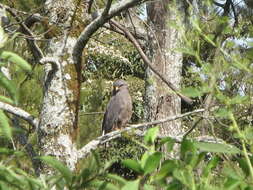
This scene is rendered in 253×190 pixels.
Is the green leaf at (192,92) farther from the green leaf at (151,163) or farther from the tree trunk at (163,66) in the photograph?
the tree trunk at (163,66)

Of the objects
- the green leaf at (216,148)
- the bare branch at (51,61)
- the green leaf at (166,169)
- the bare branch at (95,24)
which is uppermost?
the bare branch at (95,24)

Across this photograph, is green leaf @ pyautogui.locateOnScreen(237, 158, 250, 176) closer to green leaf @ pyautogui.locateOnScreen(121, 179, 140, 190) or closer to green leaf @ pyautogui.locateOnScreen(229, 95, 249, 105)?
green leaf @ pyautogui.locateOnScreen(229, 95, 249, 105)

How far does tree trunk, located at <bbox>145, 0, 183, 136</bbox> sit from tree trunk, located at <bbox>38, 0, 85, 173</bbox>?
245 centimetres

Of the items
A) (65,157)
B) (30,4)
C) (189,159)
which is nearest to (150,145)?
(189,159)

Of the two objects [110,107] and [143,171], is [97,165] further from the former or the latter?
[110,107]

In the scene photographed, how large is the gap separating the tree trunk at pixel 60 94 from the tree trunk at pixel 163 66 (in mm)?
2450

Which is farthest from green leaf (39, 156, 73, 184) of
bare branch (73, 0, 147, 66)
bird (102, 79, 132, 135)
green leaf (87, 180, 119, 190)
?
bird (102, 79, 132, 135)

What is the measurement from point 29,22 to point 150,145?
2788mm

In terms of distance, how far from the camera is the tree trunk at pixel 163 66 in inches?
232

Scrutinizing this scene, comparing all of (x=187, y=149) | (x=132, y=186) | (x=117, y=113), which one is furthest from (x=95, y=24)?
(x=117, y=113)

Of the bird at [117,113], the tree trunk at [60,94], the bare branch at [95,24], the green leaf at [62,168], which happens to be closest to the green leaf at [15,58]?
the green leaf at [62,168]

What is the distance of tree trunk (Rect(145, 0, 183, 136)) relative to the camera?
5.90m

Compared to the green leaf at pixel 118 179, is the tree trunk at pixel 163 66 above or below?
above

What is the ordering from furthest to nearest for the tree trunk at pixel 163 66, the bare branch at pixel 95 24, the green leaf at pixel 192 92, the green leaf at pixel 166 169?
the tree trunk at pixel 163 66
the bare branch at pixel 95 24
the green leaf at pixel 192 92
the green leaf at pixel 166 169
